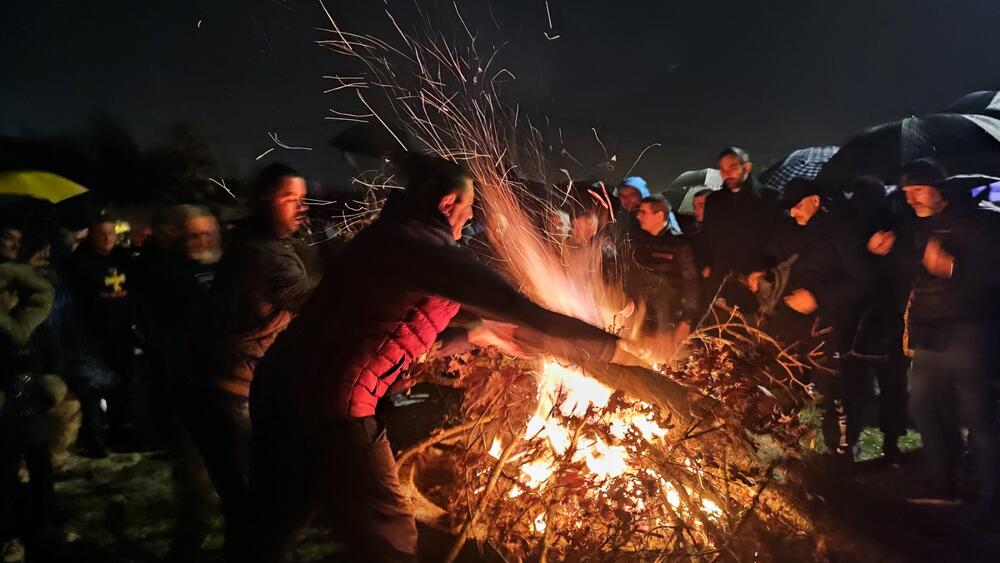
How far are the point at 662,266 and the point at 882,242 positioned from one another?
201cm

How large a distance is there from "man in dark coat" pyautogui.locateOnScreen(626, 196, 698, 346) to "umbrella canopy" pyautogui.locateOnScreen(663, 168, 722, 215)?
7.01 meters

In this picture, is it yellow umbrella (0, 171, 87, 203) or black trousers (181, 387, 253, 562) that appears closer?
black trousers (181, 387, 253, 562)

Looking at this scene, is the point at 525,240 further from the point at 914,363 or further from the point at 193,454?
the point at 914,363

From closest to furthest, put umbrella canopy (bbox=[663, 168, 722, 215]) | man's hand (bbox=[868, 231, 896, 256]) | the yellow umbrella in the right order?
man's hand (bbox=[868, 231, 896, 256]) < the yellow umbrella < umbrella canopy (bbox=[663, 168, 722, 215])

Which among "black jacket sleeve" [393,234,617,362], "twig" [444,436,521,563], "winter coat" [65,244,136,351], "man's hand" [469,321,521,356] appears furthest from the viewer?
"winter coat" [65,244,136,351]

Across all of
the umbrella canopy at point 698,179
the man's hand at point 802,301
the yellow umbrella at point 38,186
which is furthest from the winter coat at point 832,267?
the yellow umbrella at point 38,186

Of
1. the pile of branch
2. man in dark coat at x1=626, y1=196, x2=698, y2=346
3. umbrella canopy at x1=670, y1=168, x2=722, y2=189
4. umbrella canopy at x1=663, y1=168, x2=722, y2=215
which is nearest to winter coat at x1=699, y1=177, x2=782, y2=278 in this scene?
man in dark coat at x1=626, y1=196, x2=698, y2=346

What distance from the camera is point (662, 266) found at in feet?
19.6

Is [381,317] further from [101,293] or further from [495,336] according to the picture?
[101,293]

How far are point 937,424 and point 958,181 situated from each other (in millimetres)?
1994

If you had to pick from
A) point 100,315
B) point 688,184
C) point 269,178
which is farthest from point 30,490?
point 688,184

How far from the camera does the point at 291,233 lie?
354cm

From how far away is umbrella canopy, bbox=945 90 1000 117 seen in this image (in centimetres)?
906

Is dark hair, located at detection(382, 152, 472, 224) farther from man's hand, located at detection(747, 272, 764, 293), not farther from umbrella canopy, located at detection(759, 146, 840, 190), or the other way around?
umbrella canopy, located at detection(759, 146, 840, 190)
